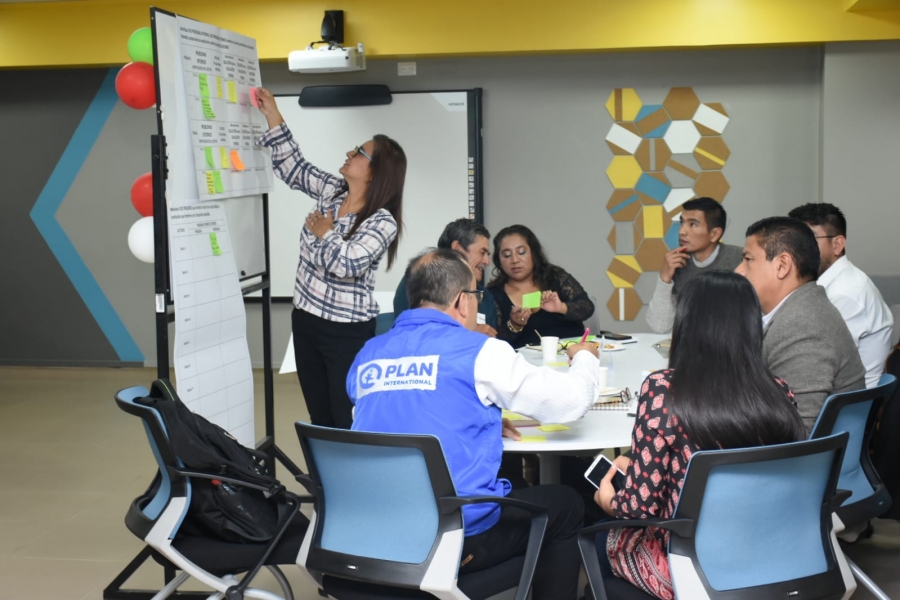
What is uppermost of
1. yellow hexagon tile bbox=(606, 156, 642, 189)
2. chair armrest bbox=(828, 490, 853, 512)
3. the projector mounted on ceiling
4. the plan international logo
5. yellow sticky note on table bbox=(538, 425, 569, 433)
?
the projector mounted on ceiling

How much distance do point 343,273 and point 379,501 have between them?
155 cm

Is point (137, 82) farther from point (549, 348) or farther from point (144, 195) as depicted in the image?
point (549, 348)

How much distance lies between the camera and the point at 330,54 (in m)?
5.96

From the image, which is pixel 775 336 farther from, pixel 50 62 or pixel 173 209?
pixel 50 62

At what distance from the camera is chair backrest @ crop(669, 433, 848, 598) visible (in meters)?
1.81

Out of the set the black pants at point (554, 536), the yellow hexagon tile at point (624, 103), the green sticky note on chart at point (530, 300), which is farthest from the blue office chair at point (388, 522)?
the yellow hexagon tile at point (624, 103)

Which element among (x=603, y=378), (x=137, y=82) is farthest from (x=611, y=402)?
(x=137, y=82)

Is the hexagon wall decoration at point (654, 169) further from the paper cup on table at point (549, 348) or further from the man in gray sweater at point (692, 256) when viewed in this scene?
the paper cup on table at point (549, 348)

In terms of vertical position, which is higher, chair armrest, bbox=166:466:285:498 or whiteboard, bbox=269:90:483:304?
whiteboard, bbox=269:90:483:304

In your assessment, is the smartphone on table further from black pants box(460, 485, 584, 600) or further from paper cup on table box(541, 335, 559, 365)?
paper cup on table box(541, 335, 559, 365)

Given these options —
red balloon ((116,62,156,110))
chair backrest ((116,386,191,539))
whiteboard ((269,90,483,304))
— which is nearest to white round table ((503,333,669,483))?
chair backrest ((116,386,191,539))

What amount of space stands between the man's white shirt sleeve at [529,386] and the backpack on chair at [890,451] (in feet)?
3.75

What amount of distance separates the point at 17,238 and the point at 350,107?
3.00 metres

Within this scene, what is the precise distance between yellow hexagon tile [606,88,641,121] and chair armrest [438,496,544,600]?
4772 millimetres
